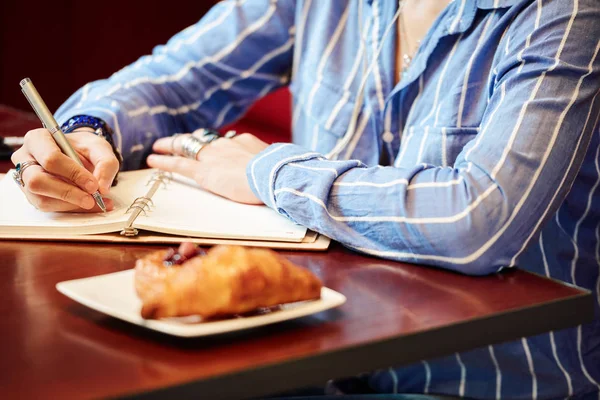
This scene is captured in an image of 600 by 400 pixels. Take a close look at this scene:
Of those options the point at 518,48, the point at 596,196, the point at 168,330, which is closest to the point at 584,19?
the point at 518,48

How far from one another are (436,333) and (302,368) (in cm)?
12

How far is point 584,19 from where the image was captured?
88 centimetres

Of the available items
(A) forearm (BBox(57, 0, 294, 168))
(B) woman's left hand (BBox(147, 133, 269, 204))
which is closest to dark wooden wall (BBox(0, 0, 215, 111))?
(A) forearm (BBox(57, 0, 294, 168))

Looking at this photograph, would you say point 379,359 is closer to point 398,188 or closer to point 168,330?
point 168,330

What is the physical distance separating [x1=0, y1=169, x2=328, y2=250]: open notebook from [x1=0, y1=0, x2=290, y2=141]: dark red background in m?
2.76

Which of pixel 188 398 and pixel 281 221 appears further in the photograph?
pixel 281 221

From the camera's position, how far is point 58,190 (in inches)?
31.9

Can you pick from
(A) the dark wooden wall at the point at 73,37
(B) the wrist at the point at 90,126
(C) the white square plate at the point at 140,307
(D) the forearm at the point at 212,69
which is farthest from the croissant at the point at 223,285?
(A) the dark wooden wall at the point at 73,37

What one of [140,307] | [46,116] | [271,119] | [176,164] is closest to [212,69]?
[176,164]

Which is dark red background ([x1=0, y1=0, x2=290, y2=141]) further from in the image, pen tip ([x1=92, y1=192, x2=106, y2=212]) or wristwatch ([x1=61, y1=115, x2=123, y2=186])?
pen tip ([x1=92, y1=192, x2=106, y2=212])

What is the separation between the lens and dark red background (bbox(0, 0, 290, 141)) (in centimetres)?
342

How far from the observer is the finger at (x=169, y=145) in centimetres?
108

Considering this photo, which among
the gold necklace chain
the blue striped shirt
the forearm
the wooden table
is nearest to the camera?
the wooden table

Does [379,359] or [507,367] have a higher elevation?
[379,359]
